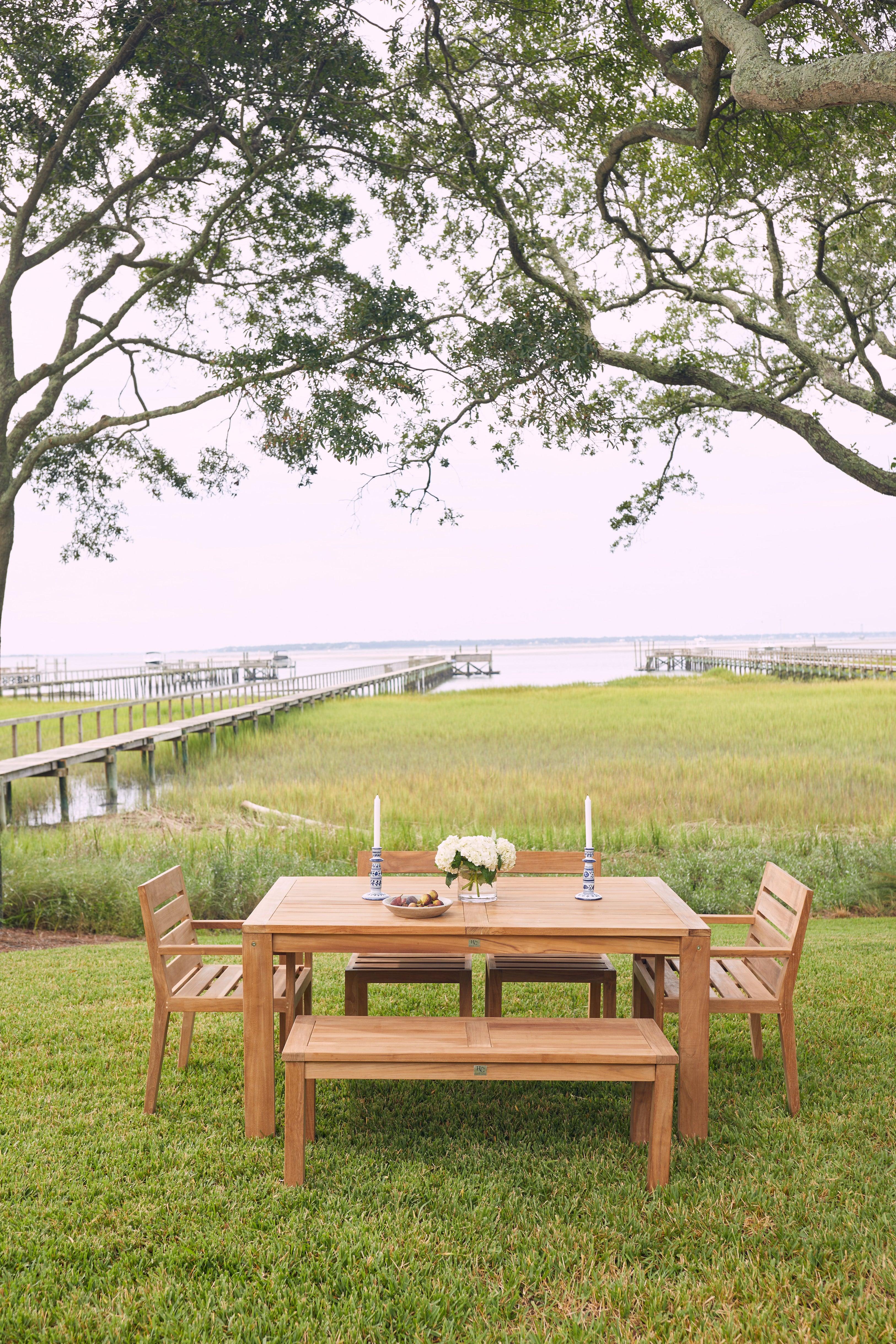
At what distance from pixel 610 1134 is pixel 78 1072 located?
2376 mm

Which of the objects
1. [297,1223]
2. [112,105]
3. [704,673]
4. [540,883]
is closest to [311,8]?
[112,105]

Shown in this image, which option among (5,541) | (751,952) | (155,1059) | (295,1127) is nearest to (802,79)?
(751,952)

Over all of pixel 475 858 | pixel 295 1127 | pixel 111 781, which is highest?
pixel 475 858

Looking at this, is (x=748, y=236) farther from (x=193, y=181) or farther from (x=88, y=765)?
(x=88, y=765)

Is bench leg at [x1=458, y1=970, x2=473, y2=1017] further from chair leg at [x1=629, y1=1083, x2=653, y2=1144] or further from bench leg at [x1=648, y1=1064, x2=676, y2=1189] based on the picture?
bench leg at [x1=648, y1=1064, x2=676, y2=1189]

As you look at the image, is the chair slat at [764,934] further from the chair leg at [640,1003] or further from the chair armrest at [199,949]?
the chair armrest at [199,949]

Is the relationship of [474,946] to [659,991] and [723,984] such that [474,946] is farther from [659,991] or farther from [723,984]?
[723,984]

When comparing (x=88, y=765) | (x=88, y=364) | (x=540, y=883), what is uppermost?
(x=88, y=364)

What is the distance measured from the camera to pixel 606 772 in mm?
15000

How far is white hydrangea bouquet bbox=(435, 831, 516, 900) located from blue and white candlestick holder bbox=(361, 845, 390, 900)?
29 cm

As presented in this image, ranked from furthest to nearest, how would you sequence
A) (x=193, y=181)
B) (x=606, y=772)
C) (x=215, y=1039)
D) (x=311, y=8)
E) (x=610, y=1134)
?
(x=606, y=772) < (x=193, y=181) < (x=311, y=8) < (x=215, y=1039) < (x=610, y=1134)

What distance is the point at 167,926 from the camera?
4086 mm

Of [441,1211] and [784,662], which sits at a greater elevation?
[784,662]

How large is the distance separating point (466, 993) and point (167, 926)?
56.1 inches
